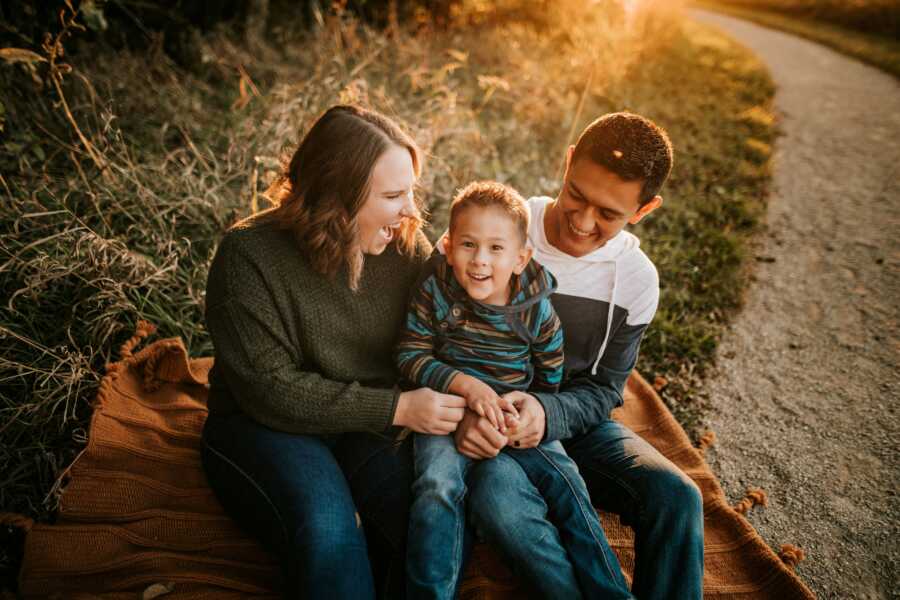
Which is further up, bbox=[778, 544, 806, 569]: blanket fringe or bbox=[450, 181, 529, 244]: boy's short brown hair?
bbox=[450, 181, 529, 244]: boy's short brown hair

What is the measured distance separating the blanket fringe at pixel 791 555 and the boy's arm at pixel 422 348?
168 cm

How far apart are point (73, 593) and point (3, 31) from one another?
4141mm

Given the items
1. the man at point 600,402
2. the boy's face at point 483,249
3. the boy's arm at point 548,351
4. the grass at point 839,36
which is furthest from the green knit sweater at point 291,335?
the grass at point 839,36

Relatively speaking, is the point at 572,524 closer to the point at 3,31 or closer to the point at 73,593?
the point at 73,593

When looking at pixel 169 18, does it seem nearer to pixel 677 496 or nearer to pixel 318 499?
pixel 318 499

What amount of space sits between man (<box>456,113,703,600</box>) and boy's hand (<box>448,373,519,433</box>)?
0.03 m

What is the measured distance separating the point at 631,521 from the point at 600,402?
466 millimetres

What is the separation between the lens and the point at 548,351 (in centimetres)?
209

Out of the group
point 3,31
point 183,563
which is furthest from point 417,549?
point 3,31

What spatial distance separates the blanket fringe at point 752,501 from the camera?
2.44 m

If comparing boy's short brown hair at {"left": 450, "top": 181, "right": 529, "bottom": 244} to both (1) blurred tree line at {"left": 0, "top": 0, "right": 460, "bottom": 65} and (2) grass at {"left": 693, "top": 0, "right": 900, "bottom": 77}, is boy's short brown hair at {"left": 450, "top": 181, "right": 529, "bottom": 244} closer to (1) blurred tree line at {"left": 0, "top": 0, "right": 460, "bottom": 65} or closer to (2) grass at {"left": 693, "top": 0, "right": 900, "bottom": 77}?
(1) blurred tree line at {"left": 0, "top": 0, "right": 460, "bottom": 65}

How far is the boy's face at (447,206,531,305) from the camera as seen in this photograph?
1882 millimetres

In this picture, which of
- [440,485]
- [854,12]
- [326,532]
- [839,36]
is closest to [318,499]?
[326,532]

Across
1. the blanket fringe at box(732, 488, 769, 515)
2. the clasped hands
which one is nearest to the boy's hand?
the clasped hands
